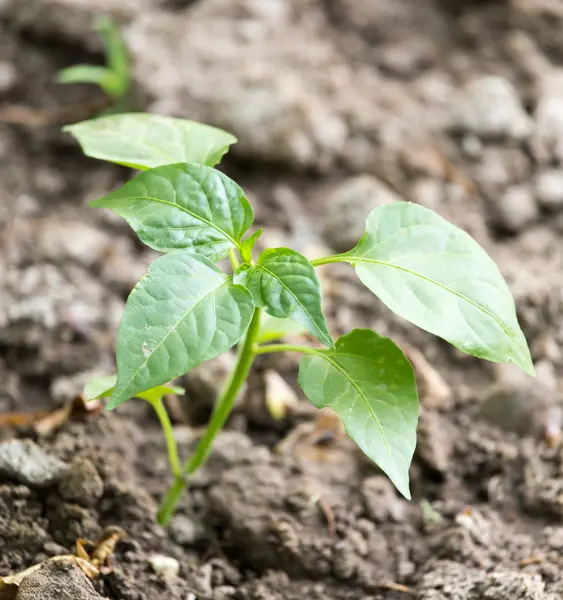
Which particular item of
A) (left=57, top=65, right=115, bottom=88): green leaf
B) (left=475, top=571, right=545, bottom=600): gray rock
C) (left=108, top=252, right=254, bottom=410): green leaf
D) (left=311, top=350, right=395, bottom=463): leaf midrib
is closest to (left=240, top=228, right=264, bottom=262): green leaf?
(left=108, top=252, right=254, bottom=410): green leaf

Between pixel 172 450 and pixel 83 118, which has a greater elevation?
pixel 83 118

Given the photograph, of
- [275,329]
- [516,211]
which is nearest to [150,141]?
[275,329]

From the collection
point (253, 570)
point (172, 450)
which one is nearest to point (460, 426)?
point (253, 570)

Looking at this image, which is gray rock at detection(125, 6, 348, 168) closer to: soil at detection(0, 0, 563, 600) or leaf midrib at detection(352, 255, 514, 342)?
soil at detection(0, 0, 563, 600)

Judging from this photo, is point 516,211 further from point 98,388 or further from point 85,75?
point 98,388

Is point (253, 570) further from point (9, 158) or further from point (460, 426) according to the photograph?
point (9, 158)

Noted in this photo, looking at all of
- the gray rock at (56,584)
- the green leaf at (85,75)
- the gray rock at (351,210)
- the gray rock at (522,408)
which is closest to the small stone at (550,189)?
the gray rock at (351,210)

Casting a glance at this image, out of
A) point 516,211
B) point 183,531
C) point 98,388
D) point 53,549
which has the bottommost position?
point 183,531
